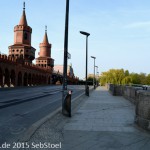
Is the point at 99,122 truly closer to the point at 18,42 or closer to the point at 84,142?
the point at 84,142

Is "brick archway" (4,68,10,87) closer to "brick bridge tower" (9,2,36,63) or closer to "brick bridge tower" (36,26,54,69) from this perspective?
"brick bridge tower" (9,2,36,63)

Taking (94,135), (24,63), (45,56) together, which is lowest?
(94,135)

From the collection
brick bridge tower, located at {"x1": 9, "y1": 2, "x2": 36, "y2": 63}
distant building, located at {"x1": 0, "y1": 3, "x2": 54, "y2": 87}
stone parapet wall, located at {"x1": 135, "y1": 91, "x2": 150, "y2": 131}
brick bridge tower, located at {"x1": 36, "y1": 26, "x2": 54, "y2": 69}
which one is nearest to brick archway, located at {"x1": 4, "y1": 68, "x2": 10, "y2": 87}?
distant building, located at {"x1": 0, "y1": 3, "x2": 54, "y2": 87}

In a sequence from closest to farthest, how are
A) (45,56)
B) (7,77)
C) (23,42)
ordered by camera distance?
(7,77) → (23,42) → (45,56)

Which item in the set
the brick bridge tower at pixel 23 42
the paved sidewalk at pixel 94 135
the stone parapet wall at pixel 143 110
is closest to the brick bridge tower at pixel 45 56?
the brick bridge tower at pixel 23 42

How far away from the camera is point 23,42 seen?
4390 inches

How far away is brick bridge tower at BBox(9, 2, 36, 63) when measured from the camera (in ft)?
358

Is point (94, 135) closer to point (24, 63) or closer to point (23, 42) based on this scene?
point (24, 63)

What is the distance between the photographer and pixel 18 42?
112 meters

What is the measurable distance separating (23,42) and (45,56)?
1021 inches

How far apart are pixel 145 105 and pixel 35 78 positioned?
88.6 m

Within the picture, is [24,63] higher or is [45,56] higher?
[45,56]

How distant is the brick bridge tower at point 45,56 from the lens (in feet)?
440

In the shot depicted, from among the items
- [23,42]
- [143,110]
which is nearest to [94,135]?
[143,110]
